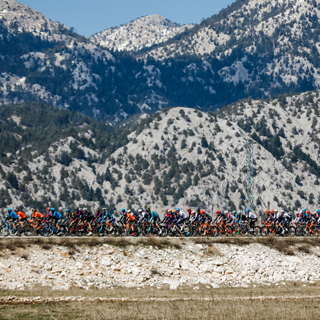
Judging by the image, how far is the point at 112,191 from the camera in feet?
531

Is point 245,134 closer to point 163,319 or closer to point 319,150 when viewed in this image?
point 319,150

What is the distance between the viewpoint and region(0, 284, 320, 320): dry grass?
69.5ft

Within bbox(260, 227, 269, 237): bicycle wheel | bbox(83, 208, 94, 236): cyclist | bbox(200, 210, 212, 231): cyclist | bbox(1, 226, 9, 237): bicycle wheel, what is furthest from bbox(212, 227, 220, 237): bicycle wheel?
bbox(1, 226, 9, 237): bicycle wheel

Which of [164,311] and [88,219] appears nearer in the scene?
[164,311]

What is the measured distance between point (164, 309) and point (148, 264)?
9.34 m

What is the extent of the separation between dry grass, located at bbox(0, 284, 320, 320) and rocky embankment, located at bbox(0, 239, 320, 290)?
190cm

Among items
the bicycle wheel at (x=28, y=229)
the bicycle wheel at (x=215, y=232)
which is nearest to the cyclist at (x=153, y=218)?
the bicycle wheel at (x=215, y=232)

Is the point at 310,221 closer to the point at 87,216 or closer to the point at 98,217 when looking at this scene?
the point at 98,217

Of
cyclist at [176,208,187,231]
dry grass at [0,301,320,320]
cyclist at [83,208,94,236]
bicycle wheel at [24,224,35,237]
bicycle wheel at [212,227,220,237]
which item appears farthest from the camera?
bicycle wheel at [212,227,220,237]

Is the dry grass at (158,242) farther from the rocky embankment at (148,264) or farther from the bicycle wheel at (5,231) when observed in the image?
the bicycle wheel at (5,231)

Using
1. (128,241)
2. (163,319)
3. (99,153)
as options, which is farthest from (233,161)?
(163,319)

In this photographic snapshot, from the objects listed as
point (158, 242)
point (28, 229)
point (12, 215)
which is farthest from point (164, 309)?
point (12, 215)

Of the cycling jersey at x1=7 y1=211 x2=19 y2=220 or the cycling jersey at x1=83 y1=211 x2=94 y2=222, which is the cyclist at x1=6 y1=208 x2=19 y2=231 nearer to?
the cycling jersey at x1=7 y1=211 x2=19 y2=220

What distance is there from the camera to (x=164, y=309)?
74.5ft
